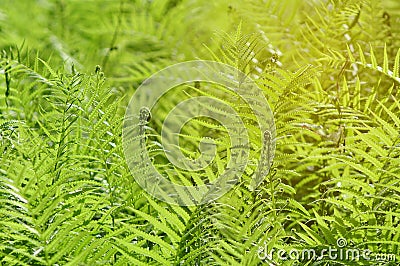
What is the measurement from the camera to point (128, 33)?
5.11 ft

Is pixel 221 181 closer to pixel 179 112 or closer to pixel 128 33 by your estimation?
pixel 179 112

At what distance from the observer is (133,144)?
738 mm

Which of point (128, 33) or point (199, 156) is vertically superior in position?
point (128, 33)

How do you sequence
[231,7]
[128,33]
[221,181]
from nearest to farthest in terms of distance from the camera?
[221,181] → [231,7] → [128,33]

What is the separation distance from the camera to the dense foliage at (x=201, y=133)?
0.62m

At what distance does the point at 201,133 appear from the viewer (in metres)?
1.08

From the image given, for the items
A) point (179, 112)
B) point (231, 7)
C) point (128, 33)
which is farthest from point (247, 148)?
point (128, 33)

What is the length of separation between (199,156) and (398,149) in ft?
0.72

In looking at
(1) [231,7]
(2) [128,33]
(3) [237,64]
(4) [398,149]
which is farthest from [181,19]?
(4) [398,149]

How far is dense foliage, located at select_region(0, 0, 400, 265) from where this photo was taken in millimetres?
619

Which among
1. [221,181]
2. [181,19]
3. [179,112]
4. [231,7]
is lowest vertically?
[221,181]

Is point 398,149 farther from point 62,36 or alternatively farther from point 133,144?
point 62,36

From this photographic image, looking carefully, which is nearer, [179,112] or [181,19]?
[179,112]

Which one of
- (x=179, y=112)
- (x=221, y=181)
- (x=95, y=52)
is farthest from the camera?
(x=95, y=52)
